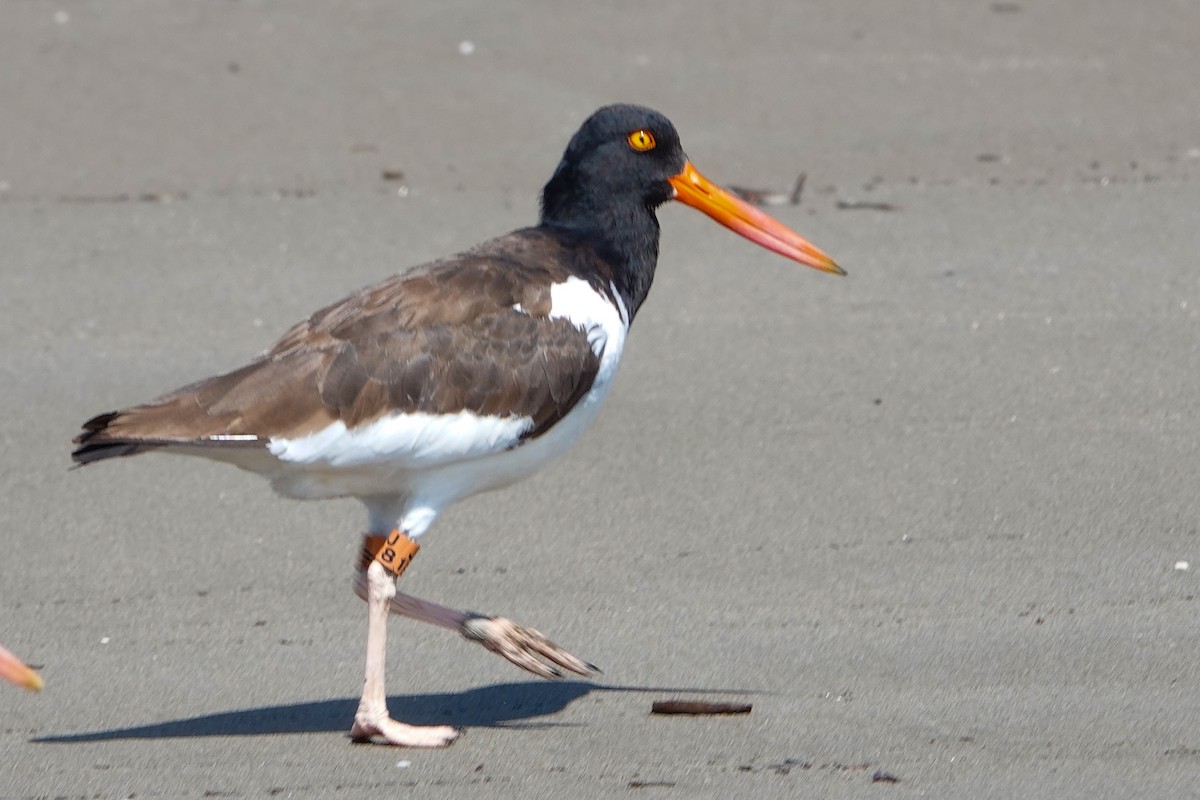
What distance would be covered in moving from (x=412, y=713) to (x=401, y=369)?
0.95 meters

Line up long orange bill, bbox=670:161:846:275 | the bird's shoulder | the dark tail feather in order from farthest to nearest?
long orange bill, bbox=670:161:846:275 → the bird's shoulder → the dark tail feather

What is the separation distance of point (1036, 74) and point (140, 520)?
21.1ft

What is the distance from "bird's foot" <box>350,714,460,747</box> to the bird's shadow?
170 mm

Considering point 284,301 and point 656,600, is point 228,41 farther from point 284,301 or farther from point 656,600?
point 656,600

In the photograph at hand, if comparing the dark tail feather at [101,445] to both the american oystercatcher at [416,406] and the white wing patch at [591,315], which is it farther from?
the white wing patch at [591,315]

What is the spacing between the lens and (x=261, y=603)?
5715mm

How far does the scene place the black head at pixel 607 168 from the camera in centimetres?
556

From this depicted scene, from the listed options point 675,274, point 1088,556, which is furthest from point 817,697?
point 675,274

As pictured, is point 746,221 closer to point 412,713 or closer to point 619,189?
point 619,189

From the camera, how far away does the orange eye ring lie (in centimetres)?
560

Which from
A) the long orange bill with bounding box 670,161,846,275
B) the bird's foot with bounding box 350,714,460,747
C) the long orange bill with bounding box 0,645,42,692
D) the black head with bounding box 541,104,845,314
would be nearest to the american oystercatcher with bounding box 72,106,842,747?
the bird's foot with bounding box 350,714,460,747

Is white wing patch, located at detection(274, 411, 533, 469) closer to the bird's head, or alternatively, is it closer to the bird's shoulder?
the bird's shoulder

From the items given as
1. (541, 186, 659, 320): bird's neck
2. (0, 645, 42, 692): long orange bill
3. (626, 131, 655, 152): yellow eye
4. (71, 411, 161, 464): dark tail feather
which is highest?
(626, 131, 655, 152): yellow eye

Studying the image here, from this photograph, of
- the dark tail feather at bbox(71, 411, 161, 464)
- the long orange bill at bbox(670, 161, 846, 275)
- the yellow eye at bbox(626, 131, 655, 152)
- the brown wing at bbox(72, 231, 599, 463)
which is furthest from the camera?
the long orange bill at bbox(670, 161, 846, 275)
